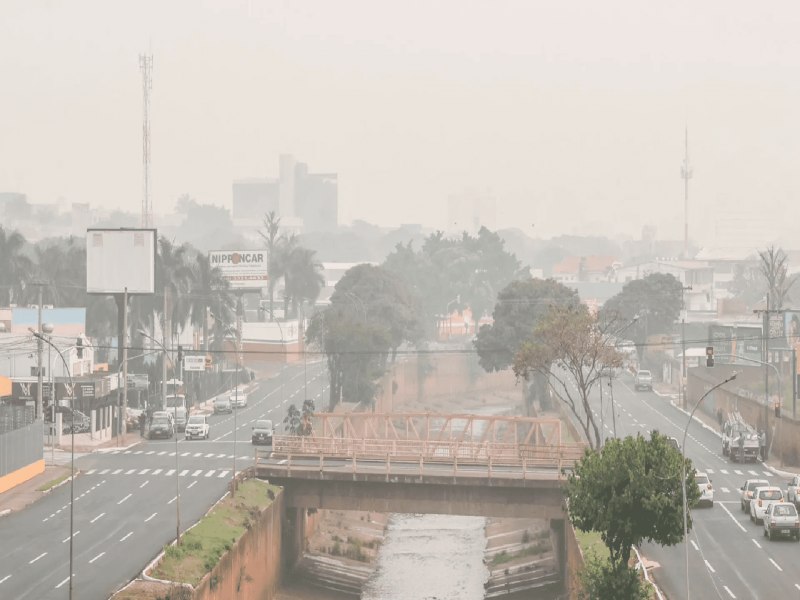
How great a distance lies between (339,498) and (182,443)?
3233 centimetres

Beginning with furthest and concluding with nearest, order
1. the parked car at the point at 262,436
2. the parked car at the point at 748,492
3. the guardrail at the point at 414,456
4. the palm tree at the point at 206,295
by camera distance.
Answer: the palm tree at the point at 206,295 < the parked car at the point at 262,436 < the guardrail at the point at 414,456 < the parked car at the point at 748,492

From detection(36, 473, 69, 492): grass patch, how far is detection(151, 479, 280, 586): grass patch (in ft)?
42.9

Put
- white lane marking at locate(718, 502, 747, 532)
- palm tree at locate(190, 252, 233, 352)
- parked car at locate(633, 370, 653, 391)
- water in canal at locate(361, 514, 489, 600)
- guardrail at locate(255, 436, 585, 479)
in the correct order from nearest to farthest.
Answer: white lane marking at locate(718, 502, 747, 532), guardrail at locate(255, 436, 585, 479), water in canal at locate(361, 514, 489, 600), parked car at locate(633, 370, 653, 391), palm tree at locate(190, 252, 233, 352)

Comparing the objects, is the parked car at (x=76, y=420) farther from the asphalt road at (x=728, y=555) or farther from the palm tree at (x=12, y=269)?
the palm tree at (x=12, y=269)

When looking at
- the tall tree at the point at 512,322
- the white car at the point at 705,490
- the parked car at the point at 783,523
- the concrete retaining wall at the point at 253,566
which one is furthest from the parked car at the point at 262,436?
the parked car at the point at 783,523

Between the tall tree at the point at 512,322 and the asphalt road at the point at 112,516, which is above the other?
the tall tree at the point at 512,322

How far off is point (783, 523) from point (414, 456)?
20.2 m

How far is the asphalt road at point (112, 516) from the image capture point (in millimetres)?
54375

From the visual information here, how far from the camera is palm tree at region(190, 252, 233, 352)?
159500 mm

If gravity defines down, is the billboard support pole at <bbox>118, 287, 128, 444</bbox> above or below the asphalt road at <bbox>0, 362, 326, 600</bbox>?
above

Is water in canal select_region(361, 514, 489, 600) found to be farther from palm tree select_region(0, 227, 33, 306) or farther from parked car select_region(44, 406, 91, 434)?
palm tree select_region(0, 227, 33, 306)

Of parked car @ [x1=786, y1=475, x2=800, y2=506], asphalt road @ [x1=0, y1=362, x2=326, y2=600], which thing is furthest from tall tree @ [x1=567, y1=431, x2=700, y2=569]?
parked car @ [x1=786, y1=475, x2=800, y2=506]

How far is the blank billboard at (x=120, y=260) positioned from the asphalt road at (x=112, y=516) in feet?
61.7

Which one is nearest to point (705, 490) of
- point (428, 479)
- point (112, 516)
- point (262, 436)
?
point (428, 479)
